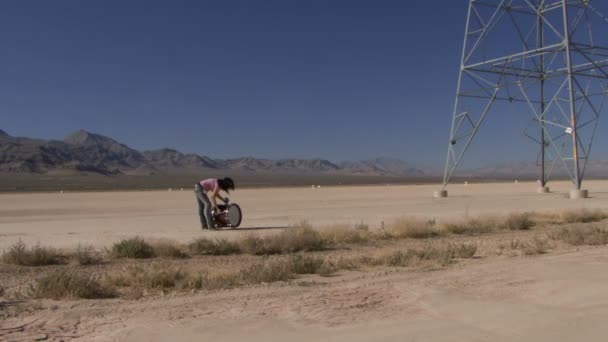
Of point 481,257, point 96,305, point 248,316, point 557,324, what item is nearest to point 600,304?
point 557,324

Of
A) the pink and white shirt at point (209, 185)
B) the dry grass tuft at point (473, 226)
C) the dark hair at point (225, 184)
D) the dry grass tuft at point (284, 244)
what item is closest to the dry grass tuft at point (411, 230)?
the dry grass tuft at point (473, 226)

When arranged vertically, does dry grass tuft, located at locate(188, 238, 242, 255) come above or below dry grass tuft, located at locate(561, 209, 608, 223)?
below

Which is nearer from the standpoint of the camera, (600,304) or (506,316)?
(506,316)

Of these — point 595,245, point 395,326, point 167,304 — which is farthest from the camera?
point 595,245

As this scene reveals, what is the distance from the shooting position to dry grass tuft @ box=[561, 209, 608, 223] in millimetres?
20020

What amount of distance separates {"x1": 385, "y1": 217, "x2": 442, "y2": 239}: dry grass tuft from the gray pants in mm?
5169

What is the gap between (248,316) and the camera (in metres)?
6.82

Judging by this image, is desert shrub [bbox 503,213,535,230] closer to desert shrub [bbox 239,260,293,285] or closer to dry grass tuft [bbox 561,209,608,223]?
dry grass tuft [bbox 561,209,608,223]

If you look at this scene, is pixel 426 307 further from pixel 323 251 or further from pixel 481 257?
pixel 323 251

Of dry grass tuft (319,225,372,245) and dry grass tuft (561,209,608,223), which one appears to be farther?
dry grass tuft (561,209,608,223)

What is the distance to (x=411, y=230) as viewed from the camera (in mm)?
16188

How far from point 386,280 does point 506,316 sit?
253 cm

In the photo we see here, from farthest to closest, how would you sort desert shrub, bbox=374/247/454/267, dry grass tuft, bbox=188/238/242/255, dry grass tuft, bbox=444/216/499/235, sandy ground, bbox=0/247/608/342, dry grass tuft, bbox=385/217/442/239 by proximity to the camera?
1. dry grass tuft, bbox=444/216/499/235
2. dry grass tuft, bbox=385/217/442/239
3. dry grass tuft, bbox=188/238/242/255
4. desert shrub, bbox=374/247/454/267
5. sandy ground, bbox=0/247/608/342

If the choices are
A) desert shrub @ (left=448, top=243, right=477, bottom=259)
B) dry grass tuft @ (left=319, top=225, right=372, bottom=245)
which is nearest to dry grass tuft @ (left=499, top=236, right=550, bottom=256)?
desert shrub @ (left=448, top=243, right=477, bottom=259)
